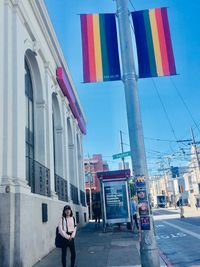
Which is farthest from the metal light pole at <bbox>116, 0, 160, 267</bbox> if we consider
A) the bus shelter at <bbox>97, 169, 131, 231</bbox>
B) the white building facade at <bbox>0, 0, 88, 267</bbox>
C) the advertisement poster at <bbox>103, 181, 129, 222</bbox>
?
the advertisement poster at <bbox>103, 181, 129, 222</bbox>

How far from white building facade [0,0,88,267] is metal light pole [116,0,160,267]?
330cm

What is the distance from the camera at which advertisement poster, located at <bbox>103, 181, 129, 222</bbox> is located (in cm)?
1784

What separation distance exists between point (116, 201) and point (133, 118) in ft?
35.4

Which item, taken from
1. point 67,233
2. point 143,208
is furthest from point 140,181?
point 67,233

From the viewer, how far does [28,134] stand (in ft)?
41.1

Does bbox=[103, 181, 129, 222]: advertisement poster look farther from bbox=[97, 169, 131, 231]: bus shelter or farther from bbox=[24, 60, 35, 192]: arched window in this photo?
bbox=[24, 60, 35, 192]: arched window

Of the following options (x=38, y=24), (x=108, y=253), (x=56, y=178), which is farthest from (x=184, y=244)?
(x=38, y=24)

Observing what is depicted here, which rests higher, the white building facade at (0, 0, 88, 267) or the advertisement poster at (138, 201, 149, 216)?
the white building facade at (0, 0, 88, 267)

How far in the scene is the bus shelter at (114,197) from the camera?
58.4 feet

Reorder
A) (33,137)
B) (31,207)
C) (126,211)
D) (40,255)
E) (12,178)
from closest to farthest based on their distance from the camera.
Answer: (12,178) → (31,207) → (40,255) → (33,137) → (126,211)

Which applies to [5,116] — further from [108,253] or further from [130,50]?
[108,253]

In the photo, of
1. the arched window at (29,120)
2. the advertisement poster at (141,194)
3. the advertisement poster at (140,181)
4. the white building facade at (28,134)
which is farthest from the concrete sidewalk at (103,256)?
the arched window at (29,120)

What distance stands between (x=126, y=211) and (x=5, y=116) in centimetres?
1033

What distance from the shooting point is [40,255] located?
34.9 ft
